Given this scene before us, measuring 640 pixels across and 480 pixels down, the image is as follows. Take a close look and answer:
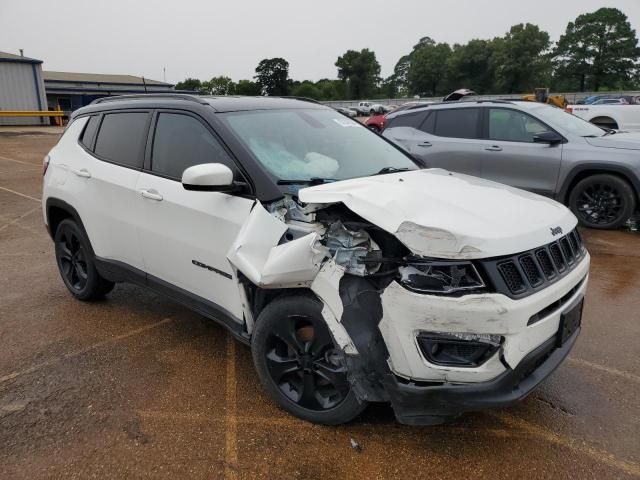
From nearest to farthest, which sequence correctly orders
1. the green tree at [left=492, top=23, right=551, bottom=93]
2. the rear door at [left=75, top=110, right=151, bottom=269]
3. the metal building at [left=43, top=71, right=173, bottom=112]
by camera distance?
the rear door at [left=75, top=110, right=151, bottom=269] → the metal building at [left=43, top=71, right=173, bottom=112] → the green tree at [left=492, top=23, right=551, bottom=93]

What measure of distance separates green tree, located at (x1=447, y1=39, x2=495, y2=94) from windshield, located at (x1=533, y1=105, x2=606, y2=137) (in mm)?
70718

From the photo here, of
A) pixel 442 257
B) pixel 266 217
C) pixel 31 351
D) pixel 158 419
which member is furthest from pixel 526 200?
pixel 31 351

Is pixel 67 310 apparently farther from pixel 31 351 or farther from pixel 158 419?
pixel 158 419

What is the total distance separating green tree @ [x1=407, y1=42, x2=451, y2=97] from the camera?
271 ft

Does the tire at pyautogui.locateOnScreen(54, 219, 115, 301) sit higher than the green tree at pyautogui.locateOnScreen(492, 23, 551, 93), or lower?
lower

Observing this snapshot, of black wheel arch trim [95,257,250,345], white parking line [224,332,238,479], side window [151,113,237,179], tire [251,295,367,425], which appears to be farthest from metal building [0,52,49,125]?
tire [251,295,367,425]

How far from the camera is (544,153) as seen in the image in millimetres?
7000

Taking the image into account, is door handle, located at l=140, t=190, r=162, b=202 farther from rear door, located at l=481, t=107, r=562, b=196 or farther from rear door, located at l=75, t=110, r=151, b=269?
rear door, located at l=481, t=107, r=562, b=196

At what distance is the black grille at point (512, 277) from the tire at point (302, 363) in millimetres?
881

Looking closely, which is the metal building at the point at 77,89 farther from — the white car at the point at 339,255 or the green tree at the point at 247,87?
the white car at the point at 339,255

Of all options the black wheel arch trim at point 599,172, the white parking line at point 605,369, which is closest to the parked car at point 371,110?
the black wheel arch trim at point 599,172

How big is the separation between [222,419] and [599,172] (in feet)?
20.3

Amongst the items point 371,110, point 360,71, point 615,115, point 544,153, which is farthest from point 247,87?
point 544,153

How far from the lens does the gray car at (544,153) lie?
6.67 metres
